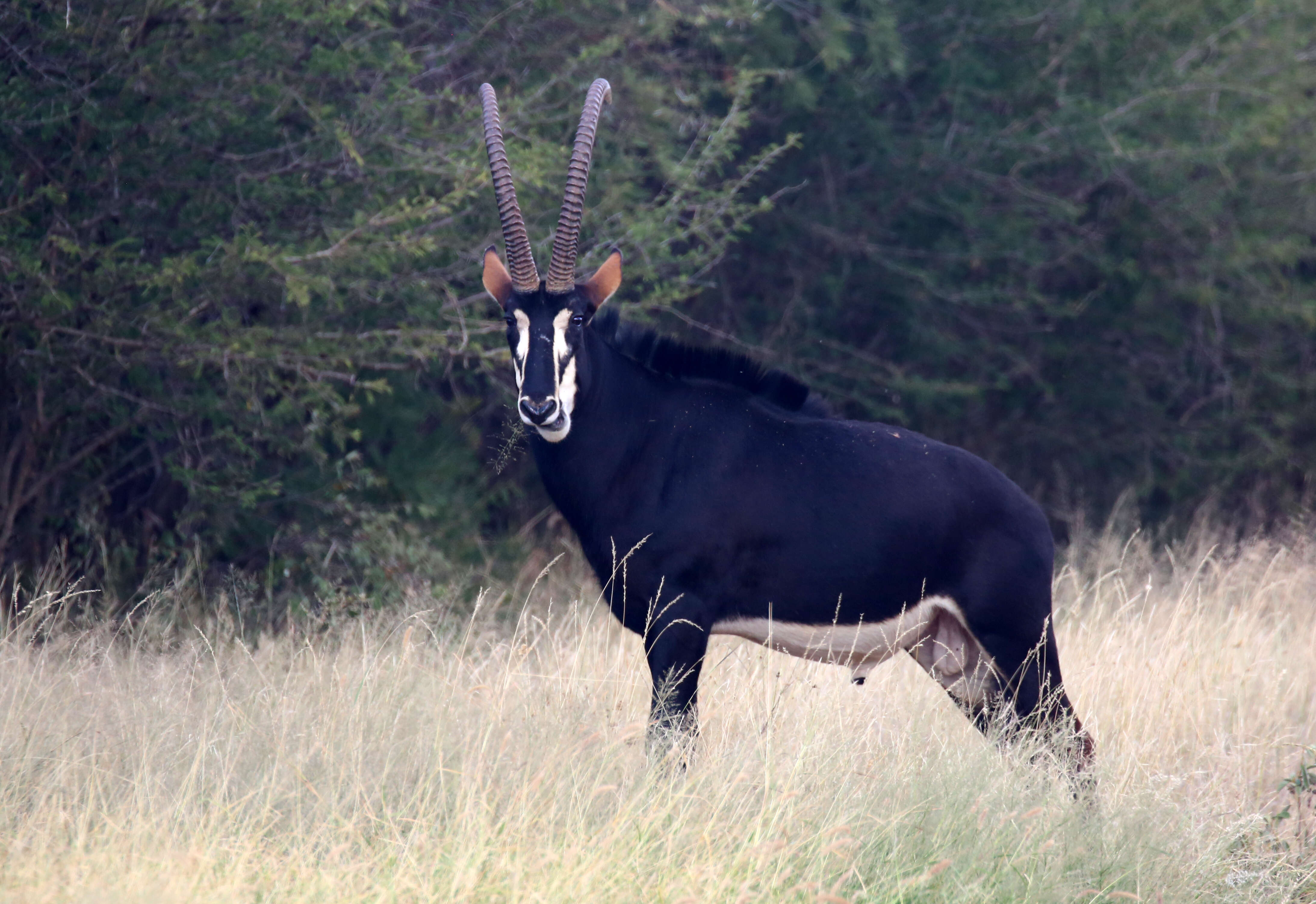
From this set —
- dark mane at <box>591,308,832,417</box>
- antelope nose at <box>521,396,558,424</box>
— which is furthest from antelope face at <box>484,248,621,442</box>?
dark mane at <box>591,308,832,417</box>

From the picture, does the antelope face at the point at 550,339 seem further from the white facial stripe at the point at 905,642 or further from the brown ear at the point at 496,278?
the white facial stripe at the point at 905,642

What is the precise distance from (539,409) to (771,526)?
1.02 m

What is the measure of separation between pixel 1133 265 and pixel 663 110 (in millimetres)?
5188

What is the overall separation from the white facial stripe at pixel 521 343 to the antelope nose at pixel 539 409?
15 centimetres

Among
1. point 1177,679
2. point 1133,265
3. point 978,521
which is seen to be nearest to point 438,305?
point 978,521

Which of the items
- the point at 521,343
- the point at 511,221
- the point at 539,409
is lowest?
the point at 539,409

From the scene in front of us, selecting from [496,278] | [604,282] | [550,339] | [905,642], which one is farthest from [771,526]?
[496,278]

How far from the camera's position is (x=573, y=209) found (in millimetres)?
5379

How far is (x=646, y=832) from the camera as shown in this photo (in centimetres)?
387

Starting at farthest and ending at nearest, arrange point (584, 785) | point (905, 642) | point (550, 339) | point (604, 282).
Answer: point (604, 282), point (905, 642), point (550, 339), point (584, 785)

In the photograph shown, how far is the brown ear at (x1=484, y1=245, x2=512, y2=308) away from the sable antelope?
0.15 feet

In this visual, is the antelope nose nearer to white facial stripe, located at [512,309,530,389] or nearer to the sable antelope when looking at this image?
the sable antelope

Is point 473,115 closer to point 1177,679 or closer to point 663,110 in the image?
point 663,110

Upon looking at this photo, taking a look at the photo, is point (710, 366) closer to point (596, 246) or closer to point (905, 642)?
point (905, 642)
